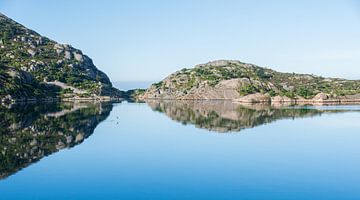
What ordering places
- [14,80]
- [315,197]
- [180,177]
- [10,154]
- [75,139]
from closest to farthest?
[315,197]
[180,177]
[10,154]
[75,139]
[14,80]

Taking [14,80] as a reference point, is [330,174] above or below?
below

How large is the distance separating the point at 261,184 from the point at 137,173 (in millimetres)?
11635

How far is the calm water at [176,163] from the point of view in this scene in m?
32.5

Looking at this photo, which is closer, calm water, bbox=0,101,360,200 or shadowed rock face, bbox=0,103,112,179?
calm water, bbox=0,101,360,200

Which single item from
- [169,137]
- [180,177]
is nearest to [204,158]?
[180,177]

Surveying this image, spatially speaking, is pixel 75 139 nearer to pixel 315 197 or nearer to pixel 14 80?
pixel 315 197

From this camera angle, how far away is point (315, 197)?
102 feet

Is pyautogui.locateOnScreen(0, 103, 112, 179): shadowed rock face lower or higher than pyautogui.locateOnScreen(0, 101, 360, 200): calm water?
higher

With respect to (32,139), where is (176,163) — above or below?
below

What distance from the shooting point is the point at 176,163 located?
146ft

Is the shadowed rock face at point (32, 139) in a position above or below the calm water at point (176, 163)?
above

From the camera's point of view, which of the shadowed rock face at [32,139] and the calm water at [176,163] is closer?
the calm water at [176,163]

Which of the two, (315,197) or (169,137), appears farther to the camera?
(169,137)

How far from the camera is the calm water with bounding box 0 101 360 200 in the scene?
32.5 meters
